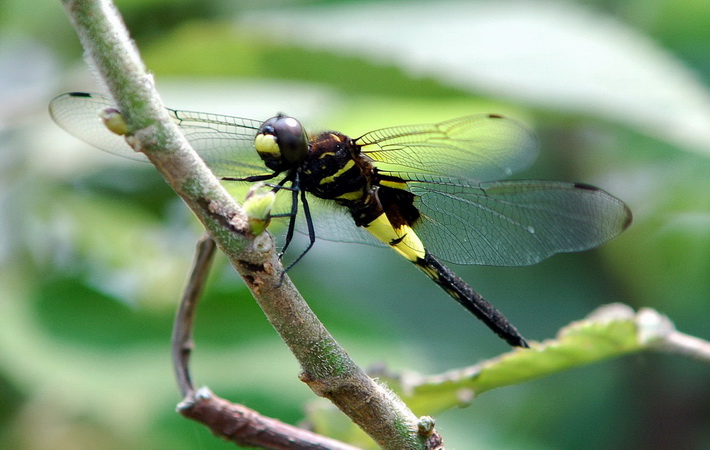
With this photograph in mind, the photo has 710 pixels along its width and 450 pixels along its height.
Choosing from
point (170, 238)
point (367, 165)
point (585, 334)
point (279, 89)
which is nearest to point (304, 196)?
point (367, 165)

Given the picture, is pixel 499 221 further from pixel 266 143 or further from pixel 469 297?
pixel 266 143

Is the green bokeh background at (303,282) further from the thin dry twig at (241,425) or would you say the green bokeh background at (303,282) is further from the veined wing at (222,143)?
the thin dry twig at (241,425)

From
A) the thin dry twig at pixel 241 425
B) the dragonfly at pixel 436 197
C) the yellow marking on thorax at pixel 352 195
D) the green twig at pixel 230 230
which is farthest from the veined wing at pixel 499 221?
the green twig at pixel 230 230

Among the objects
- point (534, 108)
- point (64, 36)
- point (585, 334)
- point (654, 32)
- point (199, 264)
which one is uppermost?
point (654, 32)

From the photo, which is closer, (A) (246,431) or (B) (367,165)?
(A) (246,431)

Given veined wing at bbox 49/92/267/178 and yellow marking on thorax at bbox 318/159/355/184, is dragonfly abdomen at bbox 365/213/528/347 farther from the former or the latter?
veined wing at bbox 49/92/267/178

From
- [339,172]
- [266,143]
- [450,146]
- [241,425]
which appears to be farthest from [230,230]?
[450,146]

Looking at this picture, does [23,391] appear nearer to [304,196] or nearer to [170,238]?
[170,238]

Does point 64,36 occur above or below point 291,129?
above
